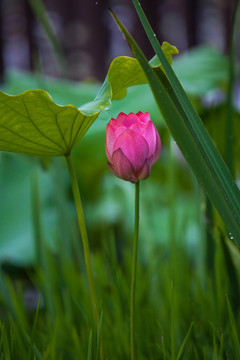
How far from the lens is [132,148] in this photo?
0.32 m

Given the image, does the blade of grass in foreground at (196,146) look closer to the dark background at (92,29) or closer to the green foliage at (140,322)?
the green foliage at (140,322)

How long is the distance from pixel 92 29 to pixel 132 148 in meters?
3.30

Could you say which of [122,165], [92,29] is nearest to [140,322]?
[122,165]

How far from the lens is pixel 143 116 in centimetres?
34

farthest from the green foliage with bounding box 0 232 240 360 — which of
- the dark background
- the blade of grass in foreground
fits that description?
the dark background

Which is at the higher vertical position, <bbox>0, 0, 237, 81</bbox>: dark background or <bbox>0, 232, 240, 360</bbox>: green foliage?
<bbox>0, 0, 237, 81</bbox>: dark background

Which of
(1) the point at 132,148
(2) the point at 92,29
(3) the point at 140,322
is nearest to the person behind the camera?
(1) the point at 132,148

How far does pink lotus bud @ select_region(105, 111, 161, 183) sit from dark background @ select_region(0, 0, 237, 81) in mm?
3106

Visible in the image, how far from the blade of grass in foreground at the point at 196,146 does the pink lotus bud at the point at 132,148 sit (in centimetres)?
2

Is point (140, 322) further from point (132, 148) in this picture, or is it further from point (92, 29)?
point (92, 29)

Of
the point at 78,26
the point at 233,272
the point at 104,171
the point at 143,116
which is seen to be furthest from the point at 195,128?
the point at 78,26

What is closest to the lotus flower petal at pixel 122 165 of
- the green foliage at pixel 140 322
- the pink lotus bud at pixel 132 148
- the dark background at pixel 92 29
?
the pink lotus bud at pixel 132 148

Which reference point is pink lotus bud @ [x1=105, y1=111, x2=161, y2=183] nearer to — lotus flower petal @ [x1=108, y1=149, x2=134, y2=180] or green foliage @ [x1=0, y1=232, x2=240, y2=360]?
lotus flower petal @ [x1=108, y1=149, x2=134, y2=180]

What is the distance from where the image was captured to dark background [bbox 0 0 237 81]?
3406 millimetres
